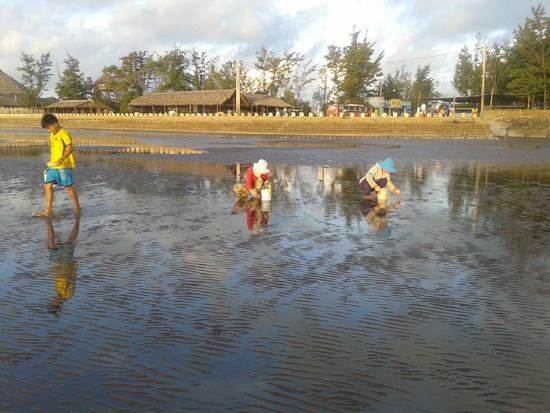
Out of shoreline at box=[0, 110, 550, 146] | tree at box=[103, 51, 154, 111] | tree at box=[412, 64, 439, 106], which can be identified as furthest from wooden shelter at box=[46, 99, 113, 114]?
tree at box=[412, 64, 439, 106]

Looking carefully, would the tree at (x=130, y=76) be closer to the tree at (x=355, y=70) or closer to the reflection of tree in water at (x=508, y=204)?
the tree at (x=355, y=70)

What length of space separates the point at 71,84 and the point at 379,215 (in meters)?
83.9

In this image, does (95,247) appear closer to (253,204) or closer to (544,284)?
(253,204)

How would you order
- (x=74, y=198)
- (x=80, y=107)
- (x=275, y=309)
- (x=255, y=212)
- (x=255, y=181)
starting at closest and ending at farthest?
(x=275, y=309) < (x=74, y=198) < (x=255, y=212) < (x=255, y=181) < (x=80, y=107)

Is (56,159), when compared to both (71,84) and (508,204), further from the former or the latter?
(71,84)

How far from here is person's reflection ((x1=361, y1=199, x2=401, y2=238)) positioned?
7.59 meters

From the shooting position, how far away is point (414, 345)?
3.74 metres

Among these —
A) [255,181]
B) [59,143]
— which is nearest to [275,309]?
[59,143]

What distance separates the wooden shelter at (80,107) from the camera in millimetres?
73188

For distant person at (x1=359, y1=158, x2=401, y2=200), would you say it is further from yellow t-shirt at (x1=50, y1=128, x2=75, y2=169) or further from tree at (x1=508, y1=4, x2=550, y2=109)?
tree at (x1=508, y1=4, x2=550, y2=109)

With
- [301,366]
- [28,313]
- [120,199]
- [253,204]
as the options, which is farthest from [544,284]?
[120,199]

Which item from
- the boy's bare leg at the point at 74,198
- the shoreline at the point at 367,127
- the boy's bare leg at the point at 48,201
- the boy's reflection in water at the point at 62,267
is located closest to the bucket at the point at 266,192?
the boy's bare leg at the point at 74,198

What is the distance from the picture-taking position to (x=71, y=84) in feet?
269

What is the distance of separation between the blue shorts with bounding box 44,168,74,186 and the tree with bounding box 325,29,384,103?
5569 cm
